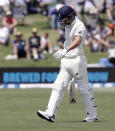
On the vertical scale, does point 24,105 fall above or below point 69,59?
below

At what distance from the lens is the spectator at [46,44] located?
18300 millimetres

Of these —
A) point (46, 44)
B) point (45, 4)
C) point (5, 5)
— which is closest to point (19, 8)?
point (5, 5)

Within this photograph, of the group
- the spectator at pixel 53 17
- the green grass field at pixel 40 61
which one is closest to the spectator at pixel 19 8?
the green grass field at pixel 40 61

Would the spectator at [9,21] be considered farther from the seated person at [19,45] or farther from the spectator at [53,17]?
the seated person at [19,45]

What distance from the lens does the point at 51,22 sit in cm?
2111

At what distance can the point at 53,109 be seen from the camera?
24.0 feet

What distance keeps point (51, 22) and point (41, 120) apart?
44.4 feet

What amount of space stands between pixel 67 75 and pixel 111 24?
12.8 meters

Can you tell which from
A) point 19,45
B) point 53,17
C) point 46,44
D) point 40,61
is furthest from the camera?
point 53,17

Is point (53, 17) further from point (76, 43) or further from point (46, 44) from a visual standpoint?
point (76, 43)

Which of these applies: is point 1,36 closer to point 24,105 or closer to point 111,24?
point 111,24

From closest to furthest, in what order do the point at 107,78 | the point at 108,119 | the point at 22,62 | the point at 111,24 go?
the point at 108,119 → the point at 107,78 → the point at 22,62 → the point at 111,24

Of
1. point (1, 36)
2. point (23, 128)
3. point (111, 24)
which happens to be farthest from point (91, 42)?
point (23, 128)

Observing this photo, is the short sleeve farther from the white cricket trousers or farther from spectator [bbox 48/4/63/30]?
spectator [bbox 48/4/63/30]
